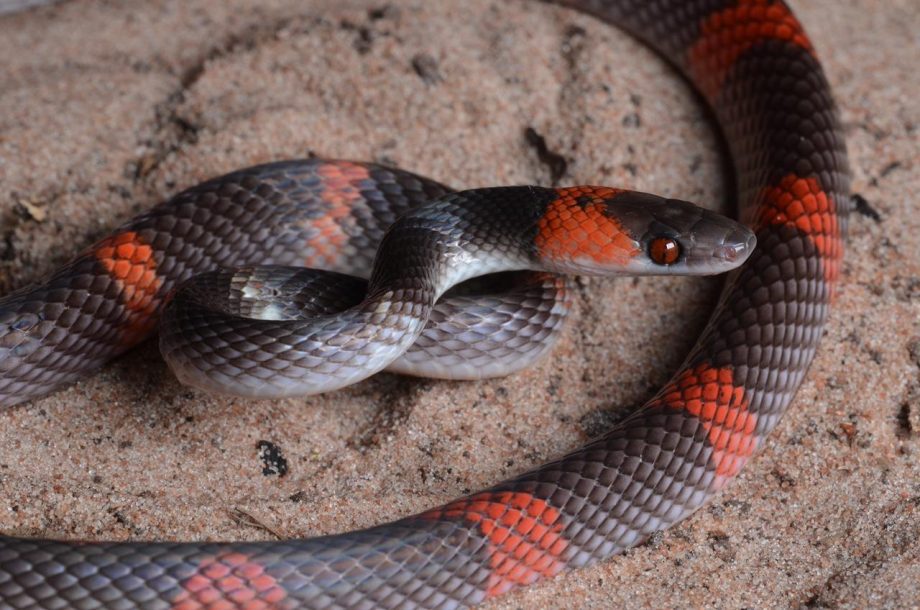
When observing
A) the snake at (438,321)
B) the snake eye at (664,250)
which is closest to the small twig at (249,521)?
the snake at (438,321)

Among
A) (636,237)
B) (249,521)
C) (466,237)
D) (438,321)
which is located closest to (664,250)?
(636,237)

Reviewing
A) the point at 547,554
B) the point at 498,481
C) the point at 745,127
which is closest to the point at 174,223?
the point at 498,481

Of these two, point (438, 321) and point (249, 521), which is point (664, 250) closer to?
point (438, 321)

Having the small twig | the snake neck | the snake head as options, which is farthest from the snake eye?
the small twig

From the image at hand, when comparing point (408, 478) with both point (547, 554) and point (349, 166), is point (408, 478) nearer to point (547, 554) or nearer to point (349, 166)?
point (547, 554)

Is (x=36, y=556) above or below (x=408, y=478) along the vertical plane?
above

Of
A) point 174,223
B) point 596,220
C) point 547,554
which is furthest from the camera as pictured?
point 174,223

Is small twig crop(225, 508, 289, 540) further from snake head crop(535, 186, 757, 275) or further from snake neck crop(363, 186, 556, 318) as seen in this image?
snake head crop(535, 186, 757, 275)
